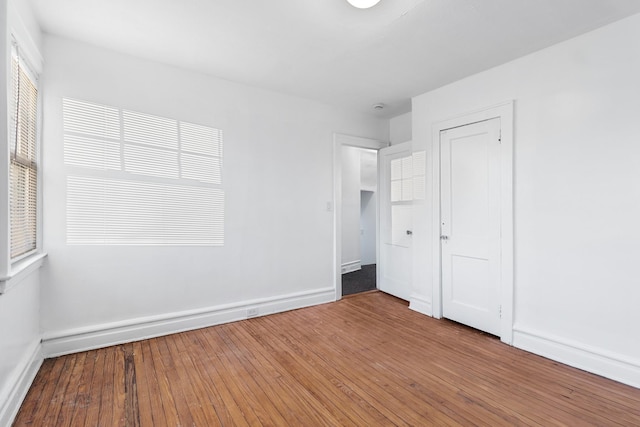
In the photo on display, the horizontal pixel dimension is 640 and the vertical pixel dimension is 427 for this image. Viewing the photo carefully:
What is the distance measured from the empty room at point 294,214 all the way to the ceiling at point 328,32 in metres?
0.02

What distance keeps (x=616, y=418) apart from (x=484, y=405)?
2.47ft

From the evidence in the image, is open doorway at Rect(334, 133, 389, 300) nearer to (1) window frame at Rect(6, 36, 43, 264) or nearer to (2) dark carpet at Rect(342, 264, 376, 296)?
(2) dark carpet at Rect(342, 264, 376, 296)

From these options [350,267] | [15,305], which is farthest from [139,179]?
[350,267]

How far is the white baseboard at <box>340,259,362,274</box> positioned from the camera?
19.9 ft

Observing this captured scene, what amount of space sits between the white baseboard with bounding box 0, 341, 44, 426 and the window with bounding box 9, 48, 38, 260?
75 cm

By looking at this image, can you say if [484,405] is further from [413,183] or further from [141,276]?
[141,276]

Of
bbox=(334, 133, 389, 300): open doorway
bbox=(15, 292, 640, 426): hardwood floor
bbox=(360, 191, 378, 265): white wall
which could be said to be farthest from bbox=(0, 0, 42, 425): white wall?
bbox=(360, 191, 378, 265): white wall

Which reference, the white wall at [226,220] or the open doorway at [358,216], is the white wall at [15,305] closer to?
the white wall at [226,220]

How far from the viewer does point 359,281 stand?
5.33 m

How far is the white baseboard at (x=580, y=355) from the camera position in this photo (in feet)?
7.07

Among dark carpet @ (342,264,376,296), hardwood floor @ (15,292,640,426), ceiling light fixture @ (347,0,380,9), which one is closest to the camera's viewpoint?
hardwood floor @ (15,292,640,426)

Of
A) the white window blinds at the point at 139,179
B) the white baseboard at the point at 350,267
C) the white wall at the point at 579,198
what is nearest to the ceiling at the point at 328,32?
the white wall at the point at 579,198

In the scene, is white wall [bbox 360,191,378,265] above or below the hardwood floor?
above

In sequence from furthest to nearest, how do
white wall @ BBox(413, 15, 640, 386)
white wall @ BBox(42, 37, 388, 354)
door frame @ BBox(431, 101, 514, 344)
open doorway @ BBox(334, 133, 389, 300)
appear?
open doorway @ BBox(334, 133, 389, 300), door frame @ BBox(431, 101, 514, 344), white wall @ BBox(42, 37, 388, 354), white wall @ BBox(413, 15, 640, 386)
